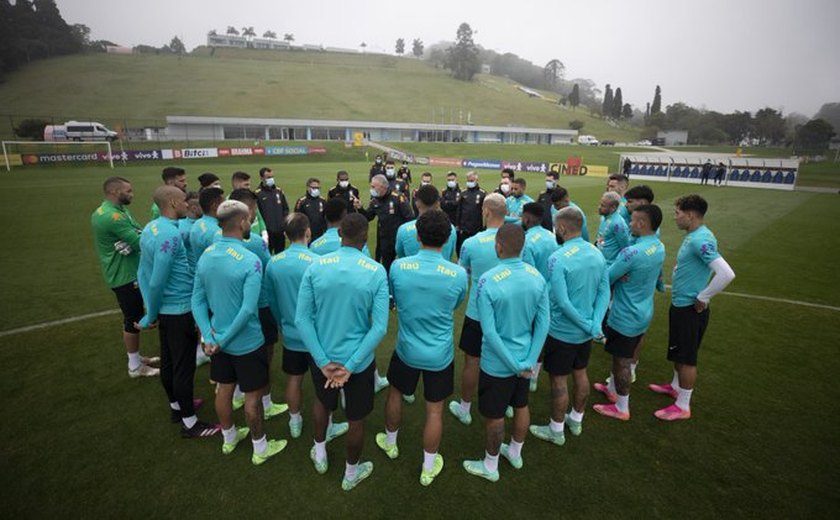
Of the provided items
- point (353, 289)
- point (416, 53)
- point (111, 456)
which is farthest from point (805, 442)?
point (416, 53)

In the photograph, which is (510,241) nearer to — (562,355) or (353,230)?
(353,230)

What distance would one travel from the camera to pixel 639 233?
4.66 m

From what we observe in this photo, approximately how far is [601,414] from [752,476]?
1.50m

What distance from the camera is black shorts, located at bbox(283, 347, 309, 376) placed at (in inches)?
162

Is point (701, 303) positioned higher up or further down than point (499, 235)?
further down

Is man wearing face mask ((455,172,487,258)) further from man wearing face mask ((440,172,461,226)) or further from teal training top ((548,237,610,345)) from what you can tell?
teal training top ((548,237,610,345))

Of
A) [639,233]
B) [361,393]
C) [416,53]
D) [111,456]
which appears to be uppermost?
[416,53]

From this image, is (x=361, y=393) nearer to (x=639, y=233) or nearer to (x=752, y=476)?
(x=639, y=233)

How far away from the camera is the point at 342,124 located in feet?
230

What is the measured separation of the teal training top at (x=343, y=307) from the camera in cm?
328

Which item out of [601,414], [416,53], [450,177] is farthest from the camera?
[416,53]

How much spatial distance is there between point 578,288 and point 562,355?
791 millimetres

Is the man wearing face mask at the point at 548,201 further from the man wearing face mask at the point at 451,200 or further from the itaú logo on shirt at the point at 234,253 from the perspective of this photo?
the itaú logo on shirt at the point at 234,253

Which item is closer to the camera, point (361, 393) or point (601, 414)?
point (361, 393)
